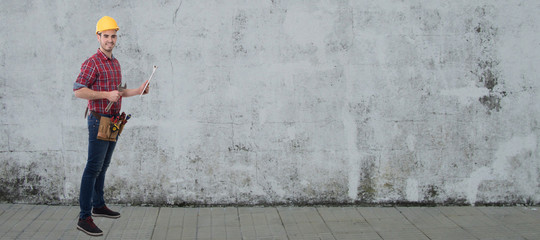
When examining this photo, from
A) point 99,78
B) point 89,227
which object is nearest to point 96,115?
point 99,78

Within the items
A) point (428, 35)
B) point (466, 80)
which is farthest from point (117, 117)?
point (466, 80)

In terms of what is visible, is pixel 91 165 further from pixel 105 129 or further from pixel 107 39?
pixel 107 39

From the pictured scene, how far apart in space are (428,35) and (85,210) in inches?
152

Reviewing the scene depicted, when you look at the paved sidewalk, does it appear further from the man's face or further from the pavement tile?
the man's face

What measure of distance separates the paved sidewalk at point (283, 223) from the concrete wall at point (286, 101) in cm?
21

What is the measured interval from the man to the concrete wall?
76 centimetres

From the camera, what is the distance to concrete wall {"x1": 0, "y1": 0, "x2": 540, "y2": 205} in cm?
514

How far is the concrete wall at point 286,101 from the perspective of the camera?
5145 millimetres

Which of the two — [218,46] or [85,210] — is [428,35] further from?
[85,210]

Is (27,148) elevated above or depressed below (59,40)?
Result: below

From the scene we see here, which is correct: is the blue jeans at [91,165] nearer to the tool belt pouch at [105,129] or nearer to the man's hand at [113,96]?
the tool belt pouch at [105,129]

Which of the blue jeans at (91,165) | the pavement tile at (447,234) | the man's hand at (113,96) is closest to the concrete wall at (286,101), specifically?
the pavement tile at (447,234)

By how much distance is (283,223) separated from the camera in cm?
485

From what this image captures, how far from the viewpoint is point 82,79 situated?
4.24 metres
